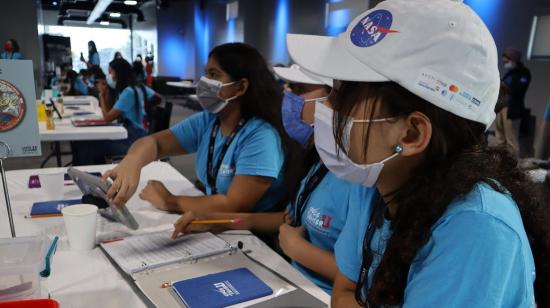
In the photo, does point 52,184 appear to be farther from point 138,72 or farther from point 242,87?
point 138,72

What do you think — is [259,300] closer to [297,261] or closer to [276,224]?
[297,261]

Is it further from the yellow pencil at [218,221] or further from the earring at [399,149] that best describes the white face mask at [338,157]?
the yellow pencil at [218,221]

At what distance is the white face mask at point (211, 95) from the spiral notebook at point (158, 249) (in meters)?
0.68

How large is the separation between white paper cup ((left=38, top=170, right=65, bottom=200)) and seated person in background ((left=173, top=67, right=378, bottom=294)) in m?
0.64

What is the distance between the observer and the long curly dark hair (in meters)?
0.66

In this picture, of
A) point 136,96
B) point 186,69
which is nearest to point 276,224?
point 136,96

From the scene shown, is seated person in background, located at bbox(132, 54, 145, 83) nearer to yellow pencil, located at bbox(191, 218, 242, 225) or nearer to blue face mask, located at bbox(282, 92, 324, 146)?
blue face mask, located at bbox(282, 92, 324, 146)

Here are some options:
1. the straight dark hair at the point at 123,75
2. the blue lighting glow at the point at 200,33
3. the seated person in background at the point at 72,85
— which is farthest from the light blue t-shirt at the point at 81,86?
the blue lighting glow at the point at 200,33

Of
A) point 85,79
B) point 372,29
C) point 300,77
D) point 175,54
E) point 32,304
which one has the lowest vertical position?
point 32,304

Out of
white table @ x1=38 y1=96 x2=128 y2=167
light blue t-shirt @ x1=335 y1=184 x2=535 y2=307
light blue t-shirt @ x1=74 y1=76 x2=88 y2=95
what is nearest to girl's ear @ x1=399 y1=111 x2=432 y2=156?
light blue t-shirt @ x1=335 y1=184 x2=535 y2=307

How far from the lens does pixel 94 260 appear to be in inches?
44.8

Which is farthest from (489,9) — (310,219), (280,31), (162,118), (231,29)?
(231,29)

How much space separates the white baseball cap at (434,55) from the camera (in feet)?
2.05

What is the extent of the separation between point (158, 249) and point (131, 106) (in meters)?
2.99
